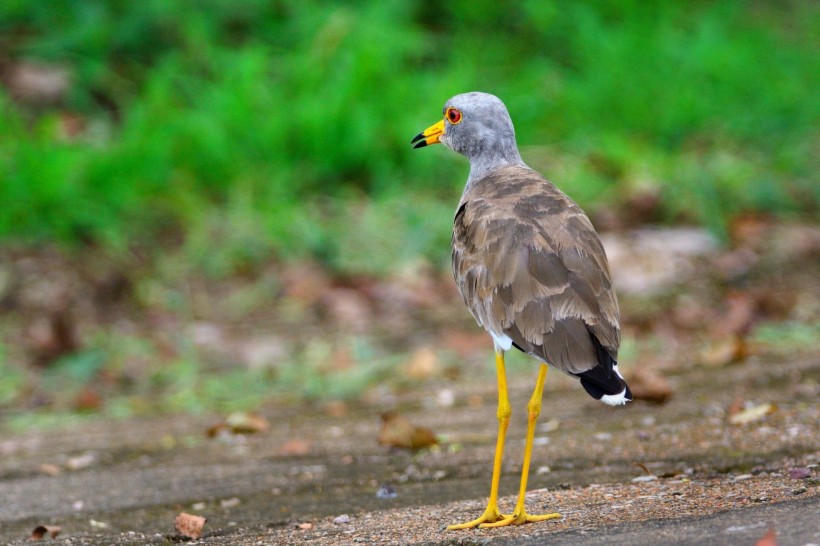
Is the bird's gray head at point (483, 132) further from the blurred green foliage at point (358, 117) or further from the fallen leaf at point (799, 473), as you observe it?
the blurred green foliage at point (358, 117)

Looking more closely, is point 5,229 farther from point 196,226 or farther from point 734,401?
point 734,401

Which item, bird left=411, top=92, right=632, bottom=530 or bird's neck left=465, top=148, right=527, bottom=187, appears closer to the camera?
bird left=411, top=92, right=632, bottom=530

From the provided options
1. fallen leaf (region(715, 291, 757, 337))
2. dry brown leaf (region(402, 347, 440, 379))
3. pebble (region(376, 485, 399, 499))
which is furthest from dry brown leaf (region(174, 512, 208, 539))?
fallen leaf (region(715, 291, 757, 337))

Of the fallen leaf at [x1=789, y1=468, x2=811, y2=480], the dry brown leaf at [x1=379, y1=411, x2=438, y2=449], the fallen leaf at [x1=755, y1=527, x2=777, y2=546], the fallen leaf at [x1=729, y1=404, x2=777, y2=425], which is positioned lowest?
the fallen leaf at [x1=755, y1=527, x2=777, y2=546]

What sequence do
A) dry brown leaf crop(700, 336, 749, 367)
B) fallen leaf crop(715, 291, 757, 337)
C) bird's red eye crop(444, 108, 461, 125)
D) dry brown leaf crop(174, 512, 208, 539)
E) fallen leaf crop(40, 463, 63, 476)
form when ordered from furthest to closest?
fallen leaf crop(715, 291, 757, 337), dry brown leaf crop(700, 336, 749, 367), fallen leaf crop(40, 463, 63, 476), bird's red eye crop(444, 108, 461, 125), dry brown leaf crop(174, 512, 208, 539)

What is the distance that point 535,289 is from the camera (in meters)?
3.19

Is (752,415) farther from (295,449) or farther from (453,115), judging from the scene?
(295,449)

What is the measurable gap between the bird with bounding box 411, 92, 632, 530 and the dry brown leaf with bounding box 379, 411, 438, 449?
2.88 ft

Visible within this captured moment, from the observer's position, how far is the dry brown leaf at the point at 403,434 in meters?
4.22

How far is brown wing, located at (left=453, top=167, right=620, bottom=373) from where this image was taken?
309 centimetres

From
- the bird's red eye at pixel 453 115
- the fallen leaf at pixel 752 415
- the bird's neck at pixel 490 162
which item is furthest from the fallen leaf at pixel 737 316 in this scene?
the bird's red eye at pixel 453 115

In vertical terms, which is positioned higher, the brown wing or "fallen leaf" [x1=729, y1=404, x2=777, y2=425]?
the brown wing

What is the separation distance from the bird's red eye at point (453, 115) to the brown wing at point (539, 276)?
645mm

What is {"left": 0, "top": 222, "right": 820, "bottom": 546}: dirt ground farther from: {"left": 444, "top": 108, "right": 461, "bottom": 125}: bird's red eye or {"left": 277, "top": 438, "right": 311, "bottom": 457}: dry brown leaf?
{"left": 444, "top": 108, "right": 461, "bottom": 125}: bird's red eye
